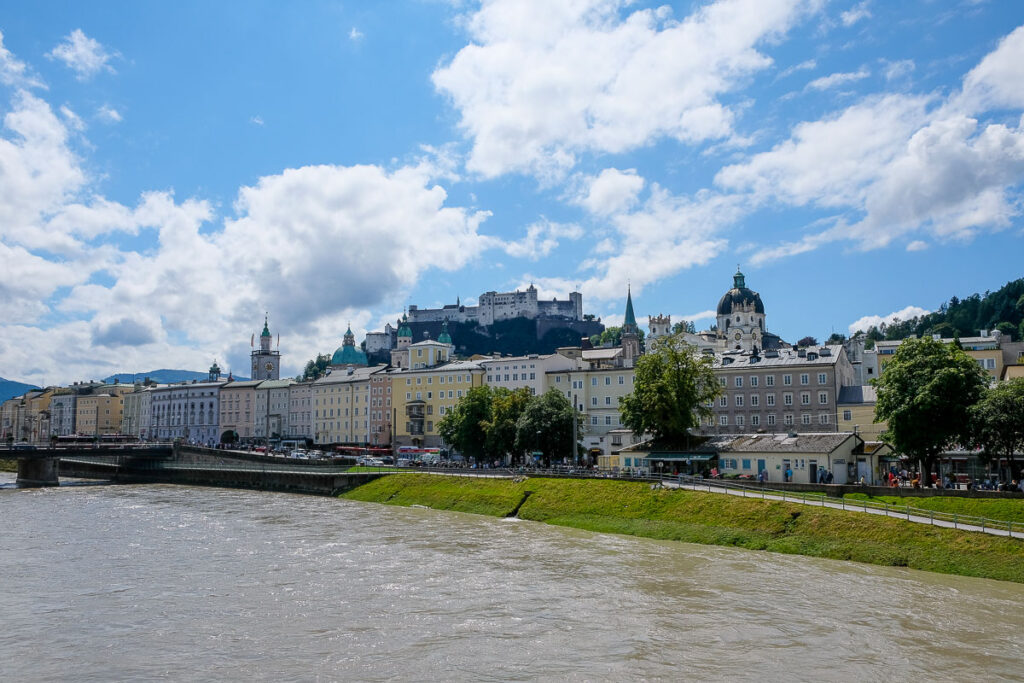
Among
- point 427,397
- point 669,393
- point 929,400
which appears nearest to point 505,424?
point 669,393

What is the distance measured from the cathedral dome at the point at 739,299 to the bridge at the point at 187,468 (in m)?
103

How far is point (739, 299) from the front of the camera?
549ft

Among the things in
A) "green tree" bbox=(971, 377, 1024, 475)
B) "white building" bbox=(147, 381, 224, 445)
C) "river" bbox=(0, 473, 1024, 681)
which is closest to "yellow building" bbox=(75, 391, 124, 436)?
"white building" bbox=(147, 381, 224, 445)

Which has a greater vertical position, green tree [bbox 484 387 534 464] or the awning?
green tree [bbox 484 387 534 464]

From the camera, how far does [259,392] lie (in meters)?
150

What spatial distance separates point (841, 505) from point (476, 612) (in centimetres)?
2443

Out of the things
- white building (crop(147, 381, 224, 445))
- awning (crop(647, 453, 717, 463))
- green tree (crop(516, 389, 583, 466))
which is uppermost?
white building (crop(147, 381, 224, 445))

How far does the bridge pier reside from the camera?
281 ft

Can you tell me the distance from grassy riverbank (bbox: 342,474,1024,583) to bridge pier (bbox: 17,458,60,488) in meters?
42.3

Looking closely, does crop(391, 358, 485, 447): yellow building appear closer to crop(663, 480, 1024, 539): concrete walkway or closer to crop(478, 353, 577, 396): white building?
crop(478, 353, 577, 396): white building

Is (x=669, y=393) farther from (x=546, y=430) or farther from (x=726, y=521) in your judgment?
(x=726, y=521)

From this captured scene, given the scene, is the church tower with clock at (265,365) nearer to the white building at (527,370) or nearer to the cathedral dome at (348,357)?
the cathedral dome at (348,357)

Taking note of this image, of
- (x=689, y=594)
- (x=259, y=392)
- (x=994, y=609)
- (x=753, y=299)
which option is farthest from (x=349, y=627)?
(x=753, y=299)

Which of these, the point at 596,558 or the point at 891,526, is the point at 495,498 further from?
the point at 891,526
